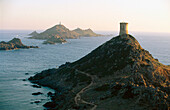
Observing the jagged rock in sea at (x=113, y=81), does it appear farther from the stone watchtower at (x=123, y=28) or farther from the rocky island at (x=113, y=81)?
the stone watchtower at (x=123, y=28)

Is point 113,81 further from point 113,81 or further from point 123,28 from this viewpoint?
point 123,28

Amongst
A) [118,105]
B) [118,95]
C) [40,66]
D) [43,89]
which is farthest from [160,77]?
[40,66]

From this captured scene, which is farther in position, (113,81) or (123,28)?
(123,28)

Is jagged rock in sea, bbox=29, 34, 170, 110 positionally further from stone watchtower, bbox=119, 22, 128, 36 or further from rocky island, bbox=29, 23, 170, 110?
stone watchtower, bbox=119, 22, 128, 36

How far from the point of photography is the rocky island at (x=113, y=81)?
5369cm

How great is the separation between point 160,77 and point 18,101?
47.5m

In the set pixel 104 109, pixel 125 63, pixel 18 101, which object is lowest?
pixel 18 101

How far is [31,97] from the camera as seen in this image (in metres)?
79.2

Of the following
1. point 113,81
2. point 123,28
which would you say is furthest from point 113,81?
point 123,28

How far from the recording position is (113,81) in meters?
71.3

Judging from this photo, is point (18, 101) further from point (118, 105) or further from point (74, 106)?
point (118, 105)

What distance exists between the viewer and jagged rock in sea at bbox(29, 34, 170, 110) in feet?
176

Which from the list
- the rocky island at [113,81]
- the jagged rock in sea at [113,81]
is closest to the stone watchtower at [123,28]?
the rocky island at [113,81]

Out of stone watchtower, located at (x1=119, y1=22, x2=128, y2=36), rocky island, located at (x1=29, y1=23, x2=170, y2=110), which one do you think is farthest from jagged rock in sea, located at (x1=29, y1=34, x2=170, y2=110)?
stone watchtower, located at (x1=119, y1=22, x2=128, y2=36)
